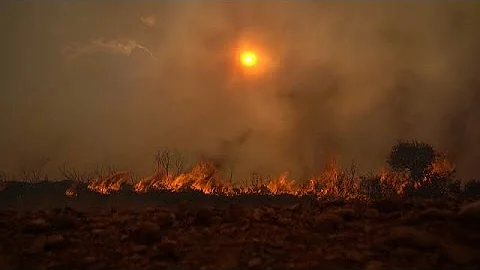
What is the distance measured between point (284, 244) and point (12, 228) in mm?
5510

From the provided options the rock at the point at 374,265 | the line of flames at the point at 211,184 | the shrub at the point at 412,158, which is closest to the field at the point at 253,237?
the rock at the point at 374,265

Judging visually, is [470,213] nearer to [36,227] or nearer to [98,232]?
[98,232]

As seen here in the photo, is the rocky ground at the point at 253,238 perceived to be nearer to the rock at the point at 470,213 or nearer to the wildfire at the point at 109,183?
the rock at the point at 470,213

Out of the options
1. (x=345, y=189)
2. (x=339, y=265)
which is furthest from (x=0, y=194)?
(x=339, y=265)

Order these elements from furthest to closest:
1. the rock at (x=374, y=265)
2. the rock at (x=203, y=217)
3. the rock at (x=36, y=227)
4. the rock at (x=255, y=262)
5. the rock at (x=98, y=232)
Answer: the rock at (x=203, y=217)
the rock at (x=36, y=227)
the rock at (x=98, y=232)
the rock at (x=255, y=262)
the rock at (x=374, y=265)

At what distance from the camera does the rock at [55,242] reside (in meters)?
7.55

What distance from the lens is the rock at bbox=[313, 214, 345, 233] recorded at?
7973 mm

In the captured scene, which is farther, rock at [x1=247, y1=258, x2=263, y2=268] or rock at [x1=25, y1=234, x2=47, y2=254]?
rock at [x1=25, y1=234, x2=47, y2=254]

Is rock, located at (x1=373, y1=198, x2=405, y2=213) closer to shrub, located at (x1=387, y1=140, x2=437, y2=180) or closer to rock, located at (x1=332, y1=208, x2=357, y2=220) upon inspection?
rock, located at (x1=332, y1=208, x2=357, y2=220)

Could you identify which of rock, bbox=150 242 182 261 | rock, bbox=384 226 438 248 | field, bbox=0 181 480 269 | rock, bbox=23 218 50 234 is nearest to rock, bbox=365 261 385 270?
field, bbox=0 181 480 269

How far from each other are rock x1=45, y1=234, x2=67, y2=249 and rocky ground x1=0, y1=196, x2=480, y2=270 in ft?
0.05

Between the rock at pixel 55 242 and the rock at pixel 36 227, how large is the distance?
2.57ft

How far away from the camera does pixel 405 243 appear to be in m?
6.82

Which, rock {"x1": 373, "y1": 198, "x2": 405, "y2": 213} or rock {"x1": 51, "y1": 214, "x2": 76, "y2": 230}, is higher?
rock {"x1": 373, "y1": 198, "x2": 405, "y2": 213}
